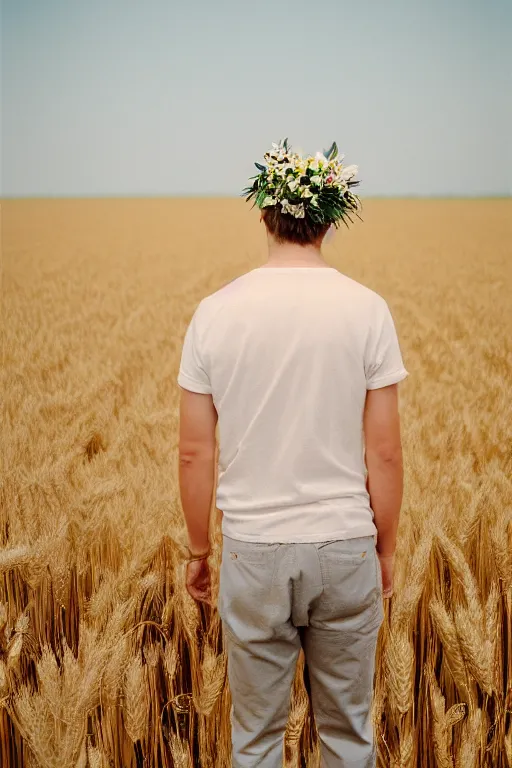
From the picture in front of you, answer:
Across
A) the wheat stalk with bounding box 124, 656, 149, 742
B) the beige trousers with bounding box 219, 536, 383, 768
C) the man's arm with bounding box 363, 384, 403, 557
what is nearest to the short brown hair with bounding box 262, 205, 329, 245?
the man's arm with bounding box 363, 384, 403, 557

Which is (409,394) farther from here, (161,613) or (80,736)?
(80,736)

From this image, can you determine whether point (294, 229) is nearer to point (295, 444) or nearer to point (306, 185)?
point (306, 185)

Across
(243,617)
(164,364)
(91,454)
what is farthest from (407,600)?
(164,364)

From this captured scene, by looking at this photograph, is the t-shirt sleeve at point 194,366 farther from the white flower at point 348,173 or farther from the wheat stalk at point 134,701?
the wheat stalk at point 134,701

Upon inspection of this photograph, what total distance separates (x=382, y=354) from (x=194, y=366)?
0.93ft

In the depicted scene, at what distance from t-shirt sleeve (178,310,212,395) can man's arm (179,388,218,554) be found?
17 millimetres

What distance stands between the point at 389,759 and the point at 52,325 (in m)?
2.55

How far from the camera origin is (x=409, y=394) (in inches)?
114

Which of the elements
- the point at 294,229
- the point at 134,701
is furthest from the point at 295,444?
the point at 134,701

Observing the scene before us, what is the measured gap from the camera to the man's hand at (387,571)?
4.52 feet

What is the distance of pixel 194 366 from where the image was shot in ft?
4.04

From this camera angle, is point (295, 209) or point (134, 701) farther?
point (134, 701)

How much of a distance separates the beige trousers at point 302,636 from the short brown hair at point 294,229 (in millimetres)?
457

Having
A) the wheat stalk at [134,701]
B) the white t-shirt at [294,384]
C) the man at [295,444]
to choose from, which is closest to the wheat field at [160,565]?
the wheat stalk at [134,701]
